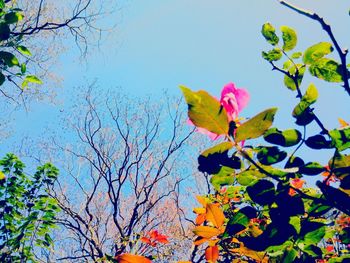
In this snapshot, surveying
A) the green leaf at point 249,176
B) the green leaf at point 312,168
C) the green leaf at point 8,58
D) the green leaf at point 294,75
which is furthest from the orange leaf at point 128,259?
the green leaf at point 8,58

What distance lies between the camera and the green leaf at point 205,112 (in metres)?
0.46

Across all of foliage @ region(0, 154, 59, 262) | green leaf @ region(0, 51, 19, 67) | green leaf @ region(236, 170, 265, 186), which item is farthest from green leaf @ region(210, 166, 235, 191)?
foliage @ region(0, 154, 59, 262)

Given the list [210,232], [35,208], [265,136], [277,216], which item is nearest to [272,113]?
[265,136]

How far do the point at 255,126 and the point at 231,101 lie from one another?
0.08m

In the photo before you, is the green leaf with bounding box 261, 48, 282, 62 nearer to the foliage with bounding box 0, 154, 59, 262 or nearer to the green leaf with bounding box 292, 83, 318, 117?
the green leaf with bounding box 292, 83, 318, 117

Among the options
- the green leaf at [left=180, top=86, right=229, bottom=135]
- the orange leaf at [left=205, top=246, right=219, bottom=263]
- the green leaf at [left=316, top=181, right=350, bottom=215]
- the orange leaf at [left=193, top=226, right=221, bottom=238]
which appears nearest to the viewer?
the green leaf at [left=180, top=86, right=229, bottom=135]

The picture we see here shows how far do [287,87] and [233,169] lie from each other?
29cm

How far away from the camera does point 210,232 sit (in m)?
0.78

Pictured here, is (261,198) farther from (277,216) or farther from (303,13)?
(303,13)

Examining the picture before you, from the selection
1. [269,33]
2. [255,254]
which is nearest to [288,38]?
[269,33]

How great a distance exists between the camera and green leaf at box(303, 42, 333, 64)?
0.67 metres

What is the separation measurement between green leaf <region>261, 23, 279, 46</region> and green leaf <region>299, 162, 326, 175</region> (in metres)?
0.31

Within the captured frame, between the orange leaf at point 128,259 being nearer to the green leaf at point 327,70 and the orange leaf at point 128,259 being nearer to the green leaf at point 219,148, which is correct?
the green leaf at point 219,148

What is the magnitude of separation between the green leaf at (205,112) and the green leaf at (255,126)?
26 millimetres
